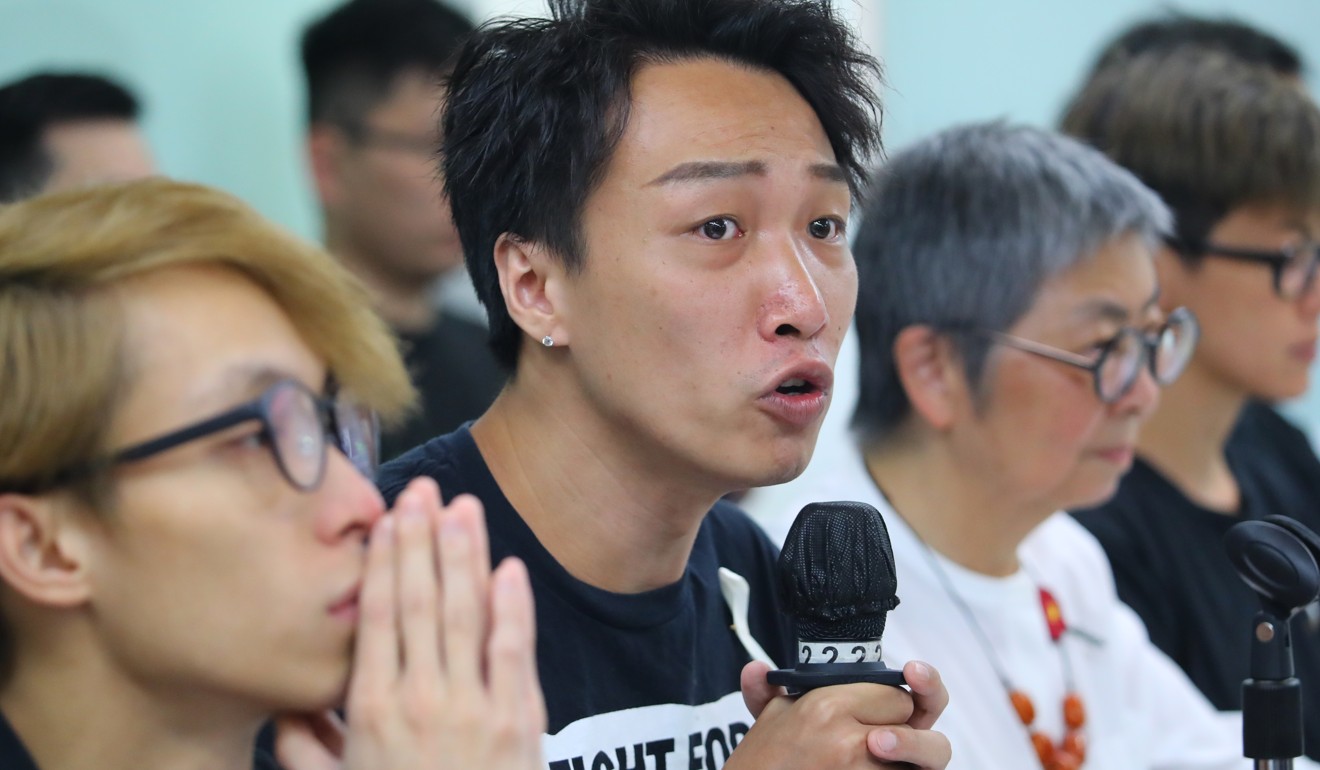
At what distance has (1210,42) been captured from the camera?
320 cm

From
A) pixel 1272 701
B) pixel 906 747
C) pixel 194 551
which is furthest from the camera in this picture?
pixel 1272 701

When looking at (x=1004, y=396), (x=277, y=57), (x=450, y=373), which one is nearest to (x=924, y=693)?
(x=1004, y=396)

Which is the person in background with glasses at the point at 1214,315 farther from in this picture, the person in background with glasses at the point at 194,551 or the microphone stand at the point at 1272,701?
the person in background with glasses at the point at 194,551

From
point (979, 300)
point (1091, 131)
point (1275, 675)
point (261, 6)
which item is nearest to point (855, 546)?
point (1275, 675)

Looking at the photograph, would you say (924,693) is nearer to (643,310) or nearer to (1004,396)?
(643,310)

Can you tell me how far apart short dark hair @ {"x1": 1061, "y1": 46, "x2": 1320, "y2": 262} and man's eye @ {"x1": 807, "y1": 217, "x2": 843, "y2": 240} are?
147 centimetres

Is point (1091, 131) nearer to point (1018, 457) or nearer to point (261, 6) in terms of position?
point (1018, 457)

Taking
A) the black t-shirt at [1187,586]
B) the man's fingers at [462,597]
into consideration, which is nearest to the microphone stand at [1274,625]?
the man's fingers at [462,597]

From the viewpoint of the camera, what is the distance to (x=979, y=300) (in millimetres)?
2324

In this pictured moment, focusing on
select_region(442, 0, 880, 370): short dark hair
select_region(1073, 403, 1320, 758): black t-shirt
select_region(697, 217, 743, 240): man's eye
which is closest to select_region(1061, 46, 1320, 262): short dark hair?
select_region(1073, 403, 1320, 758): black t-shirt

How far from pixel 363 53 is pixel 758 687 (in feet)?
8.69

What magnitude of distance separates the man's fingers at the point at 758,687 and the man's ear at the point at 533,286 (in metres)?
0.42

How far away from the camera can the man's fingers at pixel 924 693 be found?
1432mm

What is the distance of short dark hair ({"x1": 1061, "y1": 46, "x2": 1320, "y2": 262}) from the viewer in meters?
2.92
